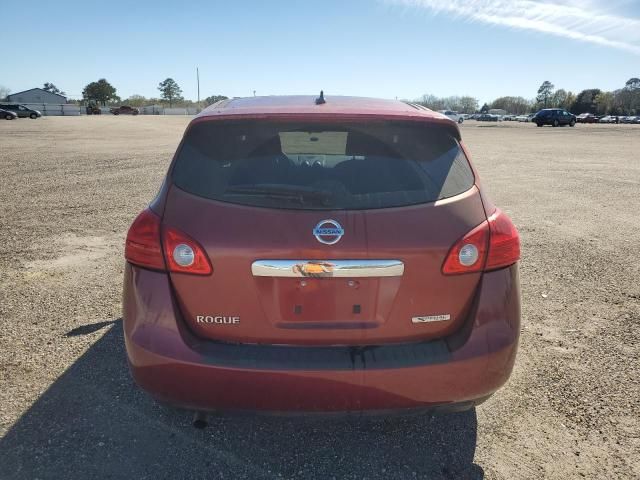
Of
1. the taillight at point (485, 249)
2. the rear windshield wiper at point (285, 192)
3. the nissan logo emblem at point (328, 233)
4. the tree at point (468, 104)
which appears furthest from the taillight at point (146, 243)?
the tree at point (468, 104)

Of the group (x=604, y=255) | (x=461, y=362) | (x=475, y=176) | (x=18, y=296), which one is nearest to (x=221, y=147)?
(x=475, y=176)

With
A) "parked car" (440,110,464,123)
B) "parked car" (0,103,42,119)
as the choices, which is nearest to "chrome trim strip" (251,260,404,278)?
"parked car" (440,110,464,123)

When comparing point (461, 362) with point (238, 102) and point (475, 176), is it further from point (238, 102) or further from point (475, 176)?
point (238, 102)

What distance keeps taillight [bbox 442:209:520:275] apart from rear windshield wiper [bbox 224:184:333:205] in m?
0.61

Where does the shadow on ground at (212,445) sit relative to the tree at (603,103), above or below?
below

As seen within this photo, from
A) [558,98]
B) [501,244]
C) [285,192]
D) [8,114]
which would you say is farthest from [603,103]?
[285,192]

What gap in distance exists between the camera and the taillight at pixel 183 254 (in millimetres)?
2076

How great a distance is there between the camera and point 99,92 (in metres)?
124

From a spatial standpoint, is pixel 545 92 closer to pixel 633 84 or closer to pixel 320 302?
pixel 633 84

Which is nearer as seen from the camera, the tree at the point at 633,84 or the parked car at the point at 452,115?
the parked car at the point at 452,115

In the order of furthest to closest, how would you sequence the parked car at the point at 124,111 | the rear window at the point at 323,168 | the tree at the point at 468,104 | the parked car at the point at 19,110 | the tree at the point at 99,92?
the tree at the point at 468,104 → the tree at the point at 99,92 → the parked car at the point at 124,111 → the parked car at the point at 19,110 → the rear window at the point at 323,168

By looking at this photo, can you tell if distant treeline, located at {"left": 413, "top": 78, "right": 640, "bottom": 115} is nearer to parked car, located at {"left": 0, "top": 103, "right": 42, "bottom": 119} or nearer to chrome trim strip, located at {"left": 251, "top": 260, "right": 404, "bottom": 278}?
parked car, located at {"left": 0, "top": 103, "right": 42, "bottom": 119}

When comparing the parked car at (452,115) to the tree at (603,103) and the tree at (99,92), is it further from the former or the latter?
the tree at (99,92)

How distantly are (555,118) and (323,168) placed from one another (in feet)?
191
